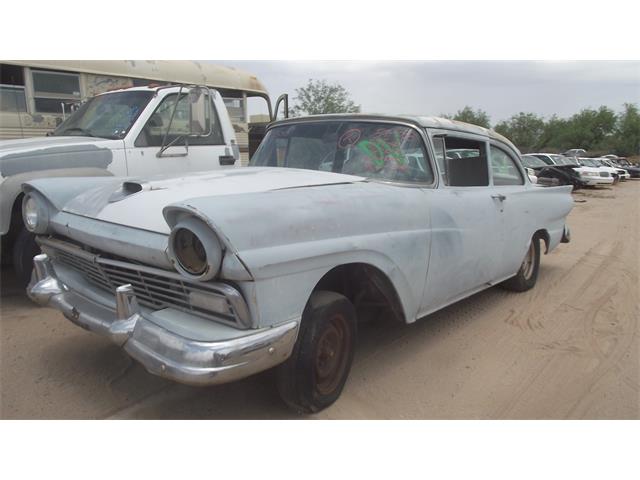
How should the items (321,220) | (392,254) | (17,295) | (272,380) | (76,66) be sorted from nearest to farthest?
1. (321,220)
2. (272,380)
3. (392,254)
4. (17,295)
5. (76,66)

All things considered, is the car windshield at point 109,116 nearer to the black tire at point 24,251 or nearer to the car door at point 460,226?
the black tire at point 24,251

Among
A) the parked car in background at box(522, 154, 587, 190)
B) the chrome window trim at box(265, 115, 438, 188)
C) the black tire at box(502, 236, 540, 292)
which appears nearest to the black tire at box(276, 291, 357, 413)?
the chrome window trim at box(265, 115, 438, 188)

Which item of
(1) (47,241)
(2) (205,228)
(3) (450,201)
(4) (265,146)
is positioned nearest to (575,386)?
(3) (450,201)

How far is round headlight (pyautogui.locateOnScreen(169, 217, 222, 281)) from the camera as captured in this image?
79.2 inches

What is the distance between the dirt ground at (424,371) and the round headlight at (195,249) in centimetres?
95

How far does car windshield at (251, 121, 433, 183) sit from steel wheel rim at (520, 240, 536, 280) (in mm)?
2162

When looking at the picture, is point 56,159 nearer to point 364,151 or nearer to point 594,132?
point 364,151

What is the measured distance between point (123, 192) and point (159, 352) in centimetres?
116

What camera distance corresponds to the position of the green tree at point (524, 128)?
197 ft

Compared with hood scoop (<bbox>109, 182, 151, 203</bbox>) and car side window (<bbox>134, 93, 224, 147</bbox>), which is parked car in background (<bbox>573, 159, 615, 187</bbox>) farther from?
hood scoop (<bbox>109, 182, 151, 203</bbox>)

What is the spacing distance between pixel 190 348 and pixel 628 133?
6352cm

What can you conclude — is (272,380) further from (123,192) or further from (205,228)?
(123,192)

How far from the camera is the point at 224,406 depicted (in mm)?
2668

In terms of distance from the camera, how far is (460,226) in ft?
11.0
